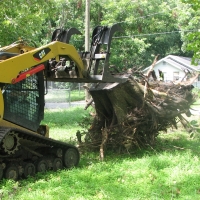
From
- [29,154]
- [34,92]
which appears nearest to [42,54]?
[34,92]

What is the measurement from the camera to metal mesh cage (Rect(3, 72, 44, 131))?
19.8 ft

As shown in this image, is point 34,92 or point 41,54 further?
point 34,92

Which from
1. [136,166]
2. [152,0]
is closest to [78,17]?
[152,0]

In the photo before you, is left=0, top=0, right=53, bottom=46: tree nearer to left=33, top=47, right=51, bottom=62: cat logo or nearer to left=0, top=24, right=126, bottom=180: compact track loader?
left=0, top=24, right=126, bottom=180: compact track loader

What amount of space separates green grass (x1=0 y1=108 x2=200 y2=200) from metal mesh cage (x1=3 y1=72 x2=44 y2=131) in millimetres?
1022

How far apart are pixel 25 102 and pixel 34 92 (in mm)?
293

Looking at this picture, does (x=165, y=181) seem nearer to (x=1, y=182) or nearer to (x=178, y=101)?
(x=1, y=182)

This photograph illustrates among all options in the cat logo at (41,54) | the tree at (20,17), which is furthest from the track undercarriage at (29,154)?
the tree at (20,17)

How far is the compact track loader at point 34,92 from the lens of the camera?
5711 millimetres

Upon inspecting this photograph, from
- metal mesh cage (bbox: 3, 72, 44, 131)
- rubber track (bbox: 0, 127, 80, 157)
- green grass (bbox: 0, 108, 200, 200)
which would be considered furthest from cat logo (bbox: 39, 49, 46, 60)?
green grass (bbox: 0, 108, 200, 200)

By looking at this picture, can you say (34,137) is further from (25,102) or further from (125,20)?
(125,20)

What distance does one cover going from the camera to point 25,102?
6406mm

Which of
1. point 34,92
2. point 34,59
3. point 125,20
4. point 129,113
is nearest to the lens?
point 34,59

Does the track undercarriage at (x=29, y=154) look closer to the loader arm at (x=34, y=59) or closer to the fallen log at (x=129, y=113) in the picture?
the loader arm at (x=34, y=59)
